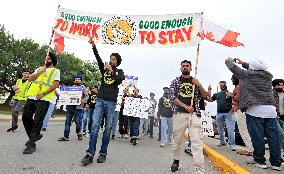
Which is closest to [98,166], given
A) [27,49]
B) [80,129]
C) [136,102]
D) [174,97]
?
[174,97]

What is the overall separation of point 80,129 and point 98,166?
4.80 metres

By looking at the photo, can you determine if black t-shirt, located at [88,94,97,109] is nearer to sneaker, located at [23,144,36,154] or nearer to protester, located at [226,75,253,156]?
protester, located at [226,75,253,156]

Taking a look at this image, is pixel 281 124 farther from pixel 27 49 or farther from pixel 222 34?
pixel 27 49

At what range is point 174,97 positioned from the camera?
6012 millimetres

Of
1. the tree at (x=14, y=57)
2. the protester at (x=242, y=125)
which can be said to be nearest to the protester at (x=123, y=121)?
the protester at (x=242, y=125)

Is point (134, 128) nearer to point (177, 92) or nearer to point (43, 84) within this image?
point (43, 84)

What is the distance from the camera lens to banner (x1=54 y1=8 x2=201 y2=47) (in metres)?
8.18

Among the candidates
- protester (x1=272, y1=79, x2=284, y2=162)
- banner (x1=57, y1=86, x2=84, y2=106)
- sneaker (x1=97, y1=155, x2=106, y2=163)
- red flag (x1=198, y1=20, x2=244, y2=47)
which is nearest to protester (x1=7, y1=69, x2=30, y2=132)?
banner (x1=57, y1=86, x2=84, y2=106)

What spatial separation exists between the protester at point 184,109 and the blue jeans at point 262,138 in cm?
115

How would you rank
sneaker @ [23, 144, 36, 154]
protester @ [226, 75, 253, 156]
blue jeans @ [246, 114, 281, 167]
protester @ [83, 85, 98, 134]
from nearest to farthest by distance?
blue jeans @ [246, 114, 281, 167]
sneaker @ [23, 144, 36, 154]
protester @ [226, 75, 253, 156]
protester @ [83, 85, 98, 134]

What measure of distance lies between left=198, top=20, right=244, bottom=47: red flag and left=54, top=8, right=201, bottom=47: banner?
2.22 feet

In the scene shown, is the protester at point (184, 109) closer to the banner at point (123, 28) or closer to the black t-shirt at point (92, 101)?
the banner at point (123, 28)

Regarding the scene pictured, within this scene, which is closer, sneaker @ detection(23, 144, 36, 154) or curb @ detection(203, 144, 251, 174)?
curb @ detection(203, 144, 251, 174)

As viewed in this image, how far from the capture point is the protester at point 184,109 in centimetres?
570
